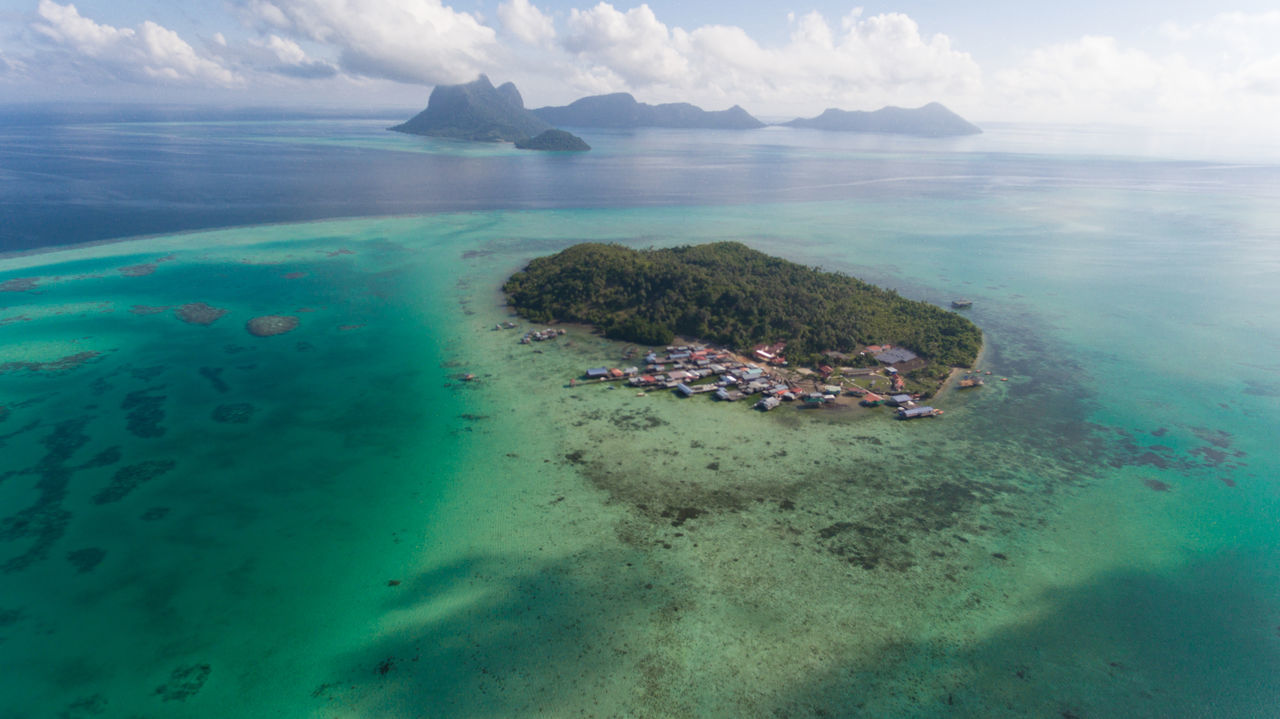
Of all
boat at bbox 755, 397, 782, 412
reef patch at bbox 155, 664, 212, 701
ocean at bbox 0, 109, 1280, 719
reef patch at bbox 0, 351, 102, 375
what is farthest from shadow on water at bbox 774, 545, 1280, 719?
reef patch at bbox 0, 351, 102, 375

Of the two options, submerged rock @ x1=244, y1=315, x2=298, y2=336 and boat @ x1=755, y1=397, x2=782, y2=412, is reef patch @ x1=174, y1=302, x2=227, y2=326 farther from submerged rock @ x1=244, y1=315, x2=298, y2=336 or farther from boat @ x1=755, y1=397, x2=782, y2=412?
boat @ x1=755, y1=397, x2=782, y2=412

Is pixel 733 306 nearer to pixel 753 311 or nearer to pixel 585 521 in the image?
pixel 753 311

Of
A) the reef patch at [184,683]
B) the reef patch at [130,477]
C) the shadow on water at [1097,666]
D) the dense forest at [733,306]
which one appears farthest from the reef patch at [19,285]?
the shadow on water at [1097,666]

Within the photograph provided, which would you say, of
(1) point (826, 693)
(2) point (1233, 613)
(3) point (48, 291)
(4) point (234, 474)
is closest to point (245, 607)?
(4) point (234, 474)

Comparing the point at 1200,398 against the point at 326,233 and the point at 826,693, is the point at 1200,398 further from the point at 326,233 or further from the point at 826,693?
the point at 326,233

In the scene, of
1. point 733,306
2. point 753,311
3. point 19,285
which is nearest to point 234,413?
point 733,306

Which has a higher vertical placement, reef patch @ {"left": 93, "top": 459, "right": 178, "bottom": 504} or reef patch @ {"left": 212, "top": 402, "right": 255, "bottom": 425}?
reef patch @ {"left": 212, "top": 402, "right": 255, "bottom": 425}
